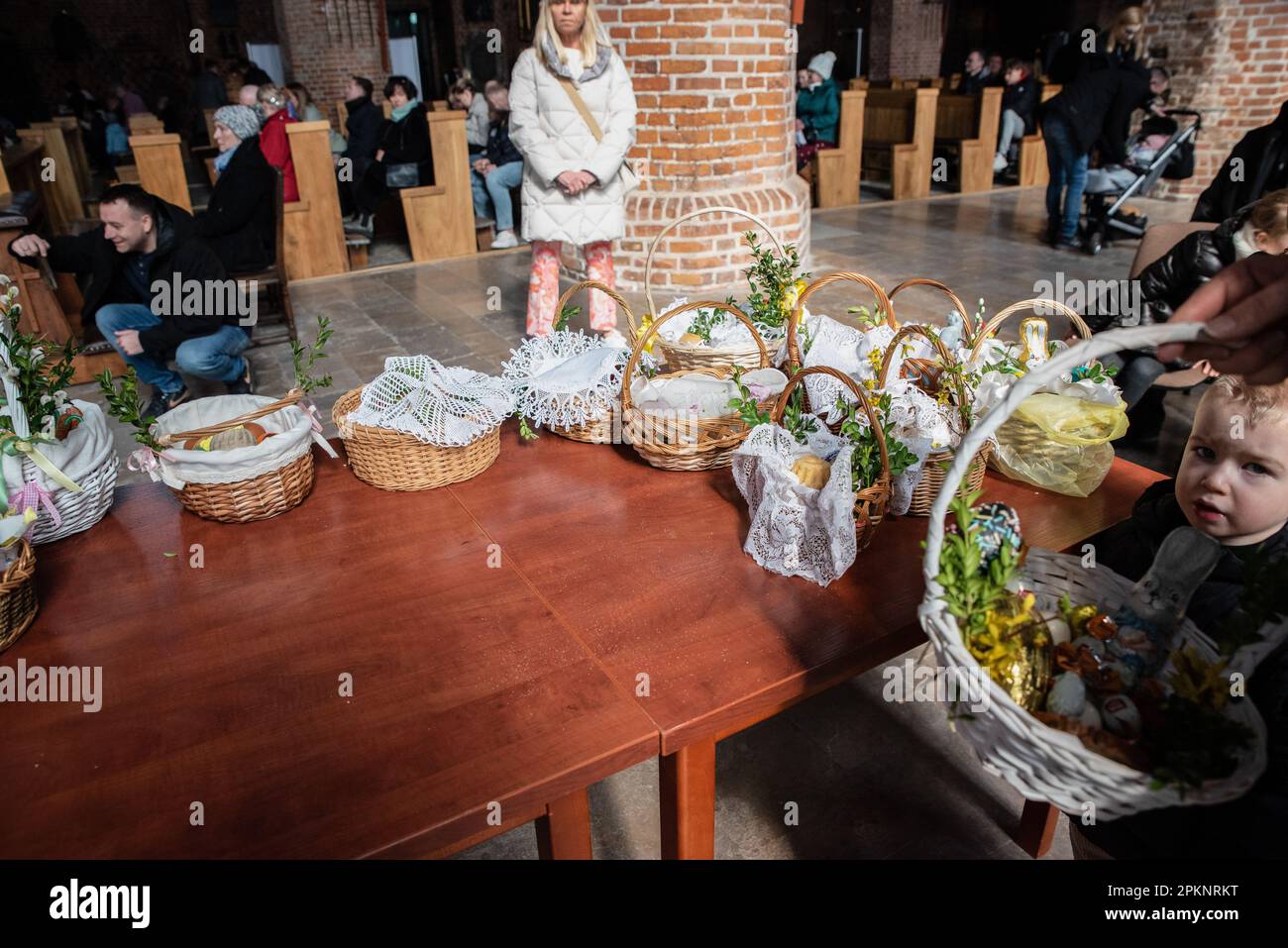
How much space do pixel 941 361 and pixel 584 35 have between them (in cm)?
263

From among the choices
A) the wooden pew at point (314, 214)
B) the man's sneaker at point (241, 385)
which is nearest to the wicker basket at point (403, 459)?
the man's sneaker at point (241, 385)

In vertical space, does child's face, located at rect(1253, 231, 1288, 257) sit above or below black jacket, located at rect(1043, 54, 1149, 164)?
below

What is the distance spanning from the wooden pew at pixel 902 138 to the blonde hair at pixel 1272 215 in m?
6.28

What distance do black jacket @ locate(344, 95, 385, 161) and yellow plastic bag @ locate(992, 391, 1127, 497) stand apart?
678 centimetres

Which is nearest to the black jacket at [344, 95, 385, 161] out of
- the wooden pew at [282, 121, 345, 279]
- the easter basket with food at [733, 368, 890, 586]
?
the wooden pew at [282, 121, 345, 279]

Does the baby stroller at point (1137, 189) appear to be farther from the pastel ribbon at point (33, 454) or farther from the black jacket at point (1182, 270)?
the pastel ribbon at point (33, 454)

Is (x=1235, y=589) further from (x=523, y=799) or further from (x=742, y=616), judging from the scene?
(x=523, y=799)

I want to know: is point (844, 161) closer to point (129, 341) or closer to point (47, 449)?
point (129, 341)

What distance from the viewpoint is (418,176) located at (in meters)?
7.02

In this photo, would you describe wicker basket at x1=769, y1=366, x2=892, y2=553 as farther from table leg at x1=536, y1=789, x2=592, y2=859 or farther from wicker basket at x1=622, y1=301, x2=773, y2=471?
table leg at x1=536, y1=789, x2=592, y2=859

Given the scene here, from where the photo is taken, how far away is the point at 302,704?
1.24m

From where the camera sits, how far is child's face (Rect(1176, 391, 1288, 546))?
132 cm
